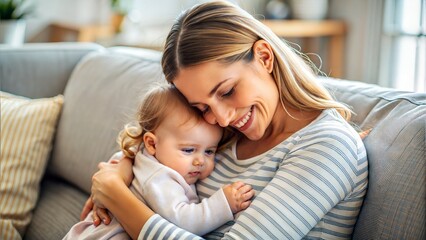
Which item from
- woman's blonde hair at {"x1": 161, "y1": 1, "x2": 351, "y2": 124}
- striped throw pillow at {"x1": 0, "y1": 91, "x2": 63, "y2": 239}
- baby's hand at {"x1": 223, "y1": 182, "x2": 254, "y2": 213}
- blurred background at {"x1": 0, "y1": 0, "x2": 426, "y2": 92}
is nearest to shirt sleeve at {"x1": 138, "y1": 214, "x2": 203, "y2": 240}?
baby's hand at {"x1": 223, "y1": 182, "x2": 254, "y2": 213}

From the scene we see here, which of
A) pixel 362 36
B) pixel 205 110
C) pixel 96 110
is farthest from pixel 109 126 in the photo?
pixel 362 36

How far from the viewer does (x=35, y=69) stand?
2.40 meters

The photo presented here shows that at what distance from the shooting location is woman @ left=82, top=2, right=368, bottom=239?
3.80 feet

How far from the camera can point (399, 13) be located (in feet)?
11.3

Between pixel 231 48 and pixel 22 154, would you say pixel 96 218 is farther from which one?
pixel 22 154

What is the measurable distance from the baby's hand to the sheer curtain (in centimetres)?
230

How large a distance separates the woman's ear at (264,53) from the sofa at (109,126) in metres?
0.29

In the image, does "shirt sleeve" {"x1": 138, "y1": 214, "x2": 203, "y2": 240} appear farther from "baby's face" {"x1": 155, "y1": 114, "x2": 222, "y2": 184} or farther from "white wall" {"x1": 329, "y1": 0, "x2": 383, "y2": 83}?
"white wall" {"x1": 329, "y1": 0, "x2": 383, "y2": 83}

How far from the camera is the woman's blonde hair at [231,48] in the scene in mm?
1269

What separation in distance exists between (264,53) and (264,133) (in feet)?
0.70

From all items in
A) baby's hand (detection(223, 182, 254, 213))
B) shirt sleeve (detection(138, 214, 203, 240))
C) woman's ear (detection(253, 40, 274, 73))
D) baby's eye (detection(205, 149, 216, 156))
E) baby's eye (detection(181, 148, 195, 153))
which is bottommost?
shirt sleeve (detection(138, 214, 203, 240))

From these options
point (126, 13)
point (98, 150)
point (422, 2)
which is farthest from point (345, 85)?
point (126, 13)

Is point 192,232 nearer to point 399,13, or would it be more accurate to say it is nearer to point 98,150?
point 98,150

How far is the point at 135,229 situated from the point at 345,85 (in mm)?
697
